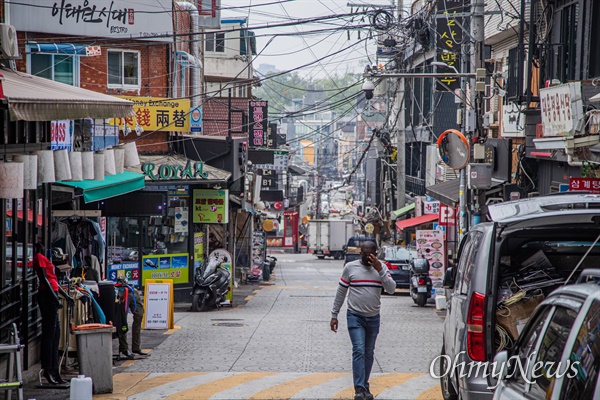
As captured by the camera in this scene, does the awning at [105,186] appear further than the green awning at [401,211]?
No

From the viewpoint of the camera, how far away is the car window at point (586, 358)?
4.33 meters

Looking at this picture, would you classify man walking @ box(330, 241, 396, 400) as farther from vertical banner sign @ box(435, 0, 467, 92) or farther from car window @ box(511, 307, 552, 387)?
vertical banner sign @ box(435, 0, 467, 92)

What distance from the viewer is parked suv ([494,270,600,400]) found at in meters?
4.42

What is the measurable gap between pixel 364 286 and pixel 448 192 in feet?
56.4

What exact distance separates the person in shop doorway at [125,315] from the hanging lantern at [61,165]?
257 cm

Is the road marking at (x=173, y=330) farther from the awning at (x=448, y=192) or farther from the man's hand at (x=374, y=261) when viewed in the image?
the awning at (x=448, y=192)

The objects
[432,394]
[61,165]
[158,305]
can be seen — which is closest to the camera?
[432,394]

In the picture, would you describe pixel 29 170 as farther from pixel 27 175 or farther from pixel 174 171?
pixel 174 171

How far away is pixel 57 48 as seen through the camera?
24.6m

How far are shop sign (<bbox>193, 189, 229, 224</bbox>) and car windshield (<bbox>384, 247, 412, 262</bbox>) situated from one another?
8.26m

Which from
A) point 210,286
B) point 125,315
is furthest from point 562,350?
point 210,286

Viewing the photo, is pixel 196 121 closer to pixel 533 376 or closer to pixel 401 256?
pixel 401 256

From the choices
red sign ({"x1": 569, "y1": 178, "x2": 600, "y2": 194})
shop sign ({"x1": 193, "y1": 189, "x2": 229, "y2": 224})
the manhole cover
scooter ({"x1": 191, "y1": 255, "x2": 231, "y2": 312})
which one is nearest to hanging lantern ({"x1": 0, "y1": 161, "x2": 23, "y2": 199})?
red sign ({"x1": 569, "y1": 178, "x2": 600, "y2": 194})

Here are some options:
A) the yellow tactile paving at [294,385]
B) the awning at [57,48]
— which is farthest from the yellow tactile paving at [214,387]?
the awning at [57,48]
